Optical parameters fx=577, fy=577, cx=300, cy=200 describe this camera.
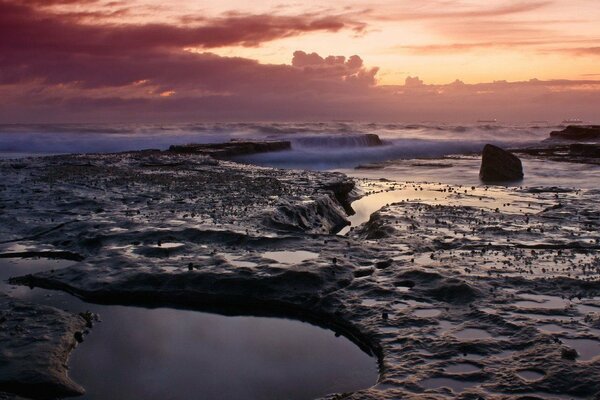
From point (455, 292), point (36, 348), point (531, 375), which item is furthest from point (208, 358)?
point (455, 292)

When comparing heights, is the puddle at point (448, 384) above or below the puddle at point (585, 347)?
below

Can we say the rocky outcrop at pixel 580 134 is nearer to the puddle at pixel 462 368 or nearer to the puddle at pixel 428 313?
the puddle at pixel 428 313

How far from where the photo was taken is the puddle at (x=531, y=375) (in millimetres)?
4566

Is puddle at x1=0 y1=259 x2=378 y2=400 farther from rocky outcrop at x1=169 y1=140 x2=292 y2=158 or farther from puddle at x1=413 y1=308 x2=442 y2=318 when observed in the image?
rocky outcrop at x1=169 y1=140 x2=292 y2=158

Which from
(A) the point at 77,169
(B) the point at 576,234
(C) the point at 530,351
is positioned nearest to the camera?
(C) the point at 530,351

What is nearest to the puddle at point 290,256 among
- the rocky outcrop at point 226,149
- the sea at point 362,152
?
the sea at point 362,152

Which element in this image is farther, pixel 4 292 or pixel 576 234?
pixel 576 234

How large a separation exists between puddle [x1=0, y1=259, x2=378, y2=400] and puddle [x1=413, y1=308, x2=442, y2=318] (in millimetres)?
867

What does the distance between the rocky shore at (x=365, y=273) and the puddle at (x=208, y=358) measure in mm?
220

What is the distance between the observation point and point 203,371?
4941 millimetres

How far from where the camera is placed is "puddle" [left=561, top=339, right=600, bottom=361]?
4.97 metres

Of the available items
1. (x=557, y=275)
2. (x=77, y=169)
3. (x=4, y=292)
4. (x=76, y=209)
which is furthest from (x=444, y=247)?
(x=77, y=169)

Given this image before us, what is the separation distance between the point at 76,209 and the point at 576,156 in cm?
2757

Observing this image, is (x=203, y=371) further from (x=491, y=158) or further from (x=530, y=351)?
(x=491, y=158)
